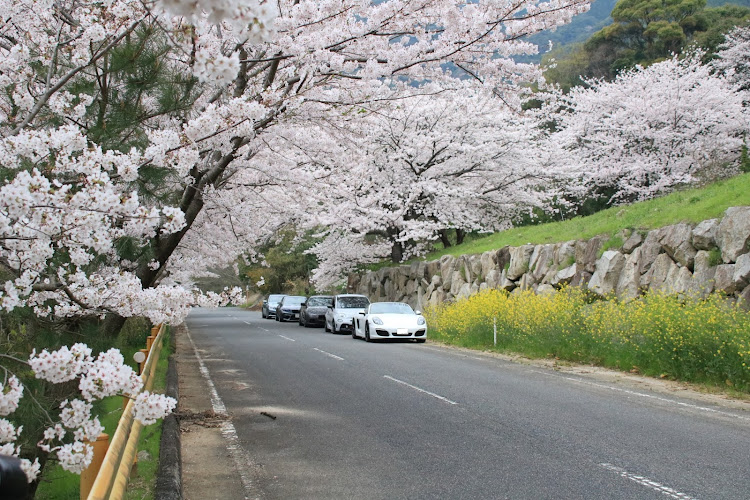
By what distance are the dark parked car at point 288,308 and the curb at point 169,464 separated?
29141 millimetres

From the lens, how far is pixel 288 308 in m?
37.7

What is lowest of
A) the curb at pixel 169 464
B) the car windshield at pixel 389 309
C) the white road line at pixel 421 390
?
the curb at pixel 169 464

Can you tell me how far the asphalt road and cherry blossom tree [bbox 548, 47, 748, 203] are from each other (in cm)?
1814

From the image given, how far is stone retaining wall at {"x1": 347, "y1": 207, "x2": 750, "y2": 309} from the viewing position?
1238 centimetres

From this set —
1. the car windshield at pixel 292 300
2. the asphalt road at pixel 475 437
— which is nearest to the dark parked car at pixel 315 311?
the car windshield at pixel 292 300

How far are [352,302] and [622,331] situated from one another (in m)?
15.3

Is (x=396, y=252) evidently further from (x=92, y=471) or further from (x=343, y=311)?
(x=92, y=471)

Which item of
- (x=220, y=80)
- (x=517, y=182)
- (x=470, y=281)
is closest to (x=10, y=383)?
(x=220, y=80)

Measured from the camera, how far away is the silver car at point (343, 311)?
26.0 meters

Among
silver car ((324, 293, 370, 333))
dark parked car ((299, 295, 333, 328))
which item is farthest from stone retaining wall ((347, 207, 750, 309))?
dark parked car ((299, 295, 333, 328))

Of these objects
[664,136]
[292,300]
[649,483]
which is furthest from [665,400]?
[292,300]

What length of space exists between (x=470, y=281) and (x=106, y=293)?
19.2m

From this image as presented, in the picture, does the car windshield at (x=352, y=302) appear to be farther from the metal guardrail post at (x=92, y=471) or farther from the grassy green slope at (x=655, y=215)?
the metal guardrail post at (x=92, y=471)

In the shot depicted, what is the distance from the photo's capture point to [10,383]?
376 centimetres
